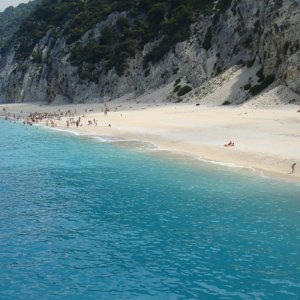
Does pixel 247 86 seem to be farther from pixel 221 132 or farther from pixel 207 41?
pixel 207 41

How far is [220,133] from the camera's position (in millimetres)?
35969

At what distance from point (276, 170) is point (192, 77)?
47.5 meters

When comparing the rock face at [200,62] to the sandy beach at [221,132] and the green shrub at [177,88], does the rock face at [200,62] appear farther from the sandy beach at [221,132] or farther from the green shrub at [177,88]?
the sandy beach at [221,132]

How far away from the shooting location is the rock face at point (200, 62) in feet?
169

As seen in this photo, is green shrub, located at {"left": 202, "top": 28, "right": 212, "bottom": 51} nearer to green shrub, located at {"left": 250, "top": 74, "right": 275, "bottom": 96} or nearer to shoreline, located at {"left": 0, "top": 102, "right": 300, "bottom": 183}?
shoreline, located at {"left": 0, "top": 102, "right": 300, "bottom": 183}

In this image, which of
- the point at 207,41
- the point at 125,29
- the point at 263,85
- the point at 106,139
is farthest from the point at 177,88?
the point at 106,139

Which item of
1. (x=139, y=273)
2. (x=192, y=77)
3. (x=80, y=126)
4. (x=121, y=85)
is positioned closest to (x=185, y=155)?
(x=139, y=273)

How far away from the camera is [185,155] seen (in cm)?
2895

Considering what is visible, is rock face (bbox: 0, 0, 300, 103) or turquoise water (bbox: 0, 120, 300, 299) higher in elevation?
rock face (bbox: 0, 0, 300, 103)

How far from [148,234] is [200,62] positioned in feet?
192

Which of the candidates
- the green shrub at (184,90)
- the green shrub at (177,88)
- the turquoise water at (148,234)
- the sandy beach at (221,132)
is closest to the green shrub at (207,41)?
the green shrub at (177,88)

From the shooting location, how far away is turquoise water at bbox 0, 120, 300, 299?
1078 centimetres

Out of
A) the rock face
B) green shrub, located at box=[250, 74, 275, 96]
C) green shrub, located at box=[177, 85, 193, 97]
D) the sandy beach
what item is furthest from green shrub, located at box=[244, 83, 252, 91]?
green shrub, located at box=[177, 85, 193, 97]

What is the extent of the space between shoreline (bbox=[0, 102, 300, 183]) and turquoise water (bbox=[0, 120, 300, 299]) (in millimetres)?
2426
